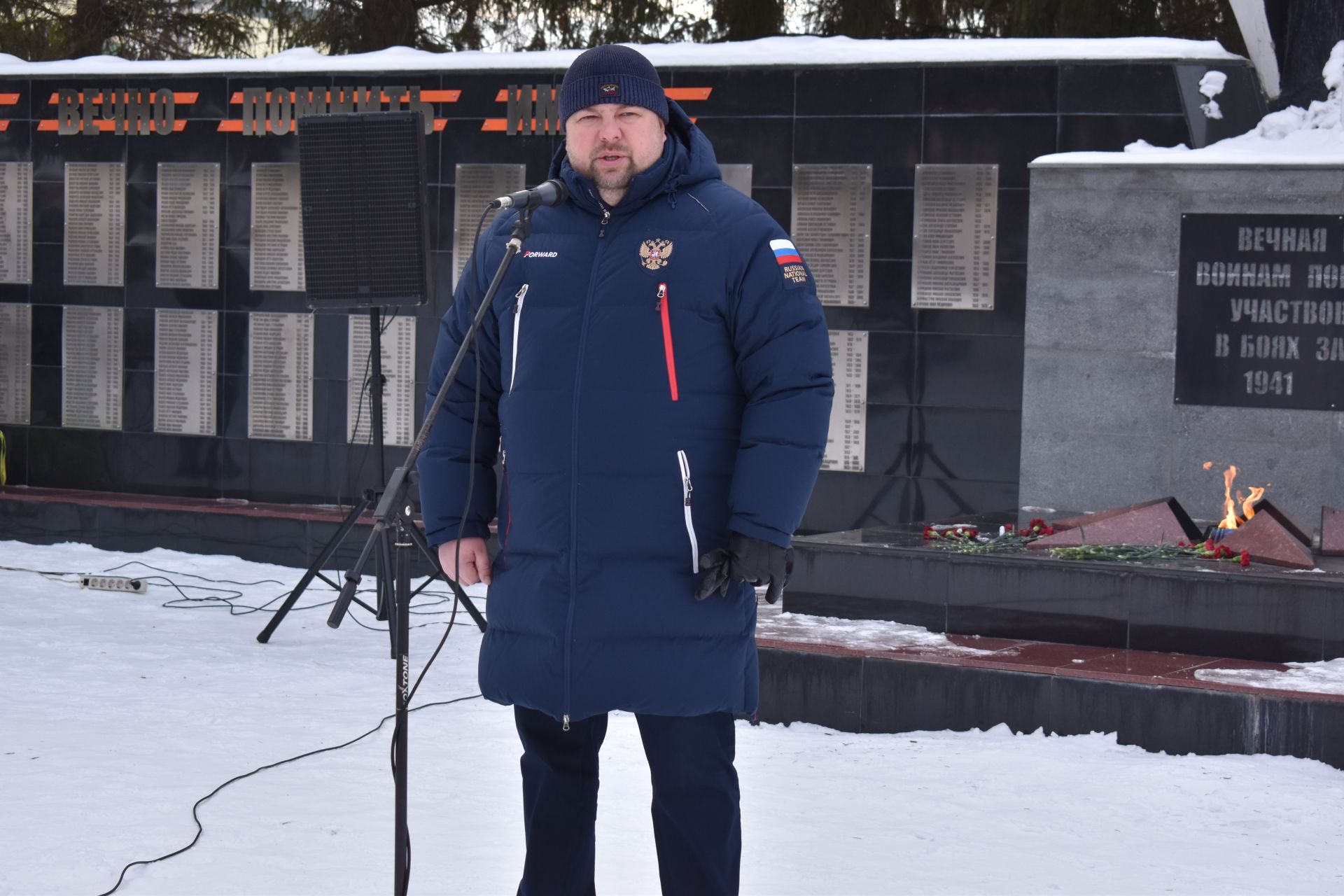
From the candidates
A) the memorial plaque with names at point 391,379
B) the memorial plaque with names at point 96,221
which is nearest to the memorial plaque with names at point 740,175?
the memorial plaque with names at point 391,379

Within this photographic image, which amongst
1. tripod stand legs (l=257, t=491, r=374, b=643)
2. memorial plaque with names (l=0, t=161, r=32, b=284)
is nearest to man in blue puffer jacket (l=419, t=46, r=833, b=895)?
tripod stand legs (l=257, t=491, r=374, b=643)

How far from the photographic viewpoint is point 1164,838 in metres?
3.98

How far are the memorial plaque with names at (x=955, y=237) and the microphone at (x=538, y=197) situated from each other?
555 cm

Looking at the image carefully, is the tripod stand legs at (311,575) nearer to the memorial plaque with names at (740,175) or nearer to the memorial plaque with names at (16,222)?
the memorial plaque with names at (740,175)

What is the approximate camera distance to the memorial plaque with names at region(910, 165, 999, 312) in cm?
812

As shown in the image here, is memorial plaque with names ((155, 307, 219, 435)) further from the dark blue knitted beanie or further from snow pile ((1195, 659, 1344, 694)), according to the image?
the dark blue knitted beanie

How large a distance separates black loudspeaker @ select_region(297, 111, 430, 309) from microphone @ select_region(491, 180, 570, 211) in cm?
389

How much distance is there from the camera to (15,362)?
984cm

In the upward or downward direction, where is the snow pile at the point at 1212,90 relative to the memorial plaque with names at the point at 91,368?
upward

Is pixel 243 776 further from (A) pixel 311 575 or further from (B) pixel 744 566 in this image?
(B) pixel 744 566

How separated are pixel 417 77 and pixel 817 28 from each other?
398 cm

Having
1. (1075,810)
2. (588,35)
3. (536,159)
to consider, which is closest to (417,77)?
(536,159)

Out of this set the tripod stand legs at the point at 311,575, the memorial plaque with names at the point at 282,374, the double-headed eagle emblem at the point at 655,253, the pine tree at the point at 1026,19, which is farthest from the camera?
the pine tree at the point at 1026,19

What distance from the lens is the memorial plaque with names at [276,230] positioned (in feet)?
30.2
